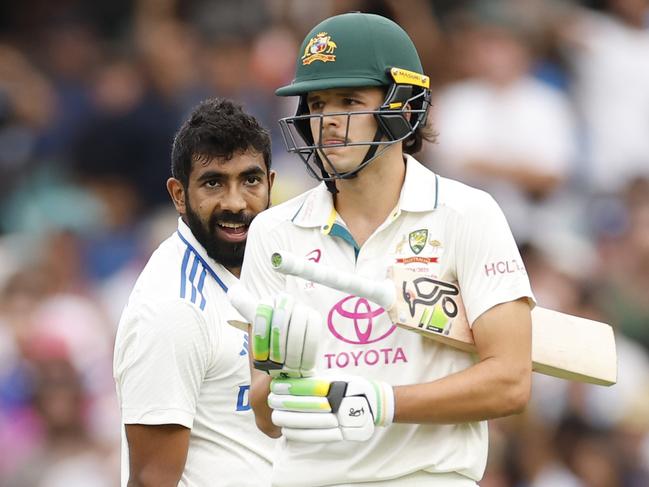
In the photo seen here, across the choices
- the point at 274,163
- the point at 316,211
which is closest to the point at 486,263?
the point at 316,211

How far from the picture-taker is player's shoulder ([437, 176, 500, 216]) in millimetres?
3156

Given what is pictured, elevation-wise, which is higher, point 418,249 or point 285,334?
point 418,249

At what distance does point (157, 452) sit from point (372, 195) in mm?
1056

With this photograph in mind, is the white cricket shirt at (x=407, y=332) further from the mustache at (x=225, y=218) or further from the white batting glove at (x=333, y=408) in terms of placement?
the mustache at (x=225, y=218)

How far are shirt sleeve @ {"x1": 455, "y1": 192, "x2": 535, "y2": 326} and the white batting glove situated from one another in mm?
309

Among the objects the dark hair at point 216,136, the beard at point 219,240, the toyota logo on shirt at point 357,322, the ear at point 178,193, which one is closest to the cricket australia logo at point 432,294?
the toyota logo on shirt at point 357,322

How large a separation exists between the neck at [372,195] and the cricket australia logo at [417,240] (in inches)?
4.2

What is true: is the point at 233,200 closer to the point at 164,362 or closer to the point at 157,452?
the point at 164,362

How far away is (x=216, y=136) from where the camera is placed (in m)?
4.03

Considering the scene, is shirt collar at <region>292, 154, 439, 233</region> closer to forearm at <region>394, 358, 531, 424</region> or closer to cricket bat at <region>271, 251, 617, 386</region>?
cricket bat at <region>271, 251, 617, 386</region>

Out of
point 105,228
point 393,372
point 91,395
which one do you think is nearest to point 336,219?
point 393,372

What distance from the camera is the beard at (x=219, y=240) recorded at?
401cm

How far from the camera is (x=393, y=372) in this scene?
3135 mm

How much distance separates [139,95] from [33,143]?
0.79m
